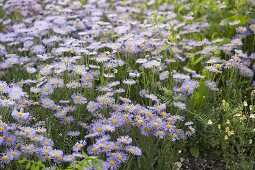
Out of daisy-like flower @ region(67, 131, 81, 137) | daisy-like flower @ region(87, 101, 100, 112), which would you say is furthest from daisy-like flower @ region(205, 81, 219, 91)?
daisy-like flower @ region(67, 131, 81, 137)

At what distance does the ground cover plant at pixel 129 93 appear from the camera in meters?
2.68

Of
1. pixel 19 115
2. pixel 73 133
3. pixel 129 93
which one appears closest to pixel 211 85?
pixel 129 93

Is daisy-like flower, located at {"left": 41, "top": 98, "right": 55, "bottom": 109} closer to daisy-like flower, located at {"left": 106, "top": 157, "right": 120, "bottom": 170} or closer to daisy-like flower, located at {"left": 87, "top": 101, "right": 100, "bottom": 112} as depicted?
daisy-like flower, located at {"left": 87, "top": 101, "right": 100, "bottom": 112}

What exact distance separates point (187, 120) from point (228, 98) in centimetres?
39

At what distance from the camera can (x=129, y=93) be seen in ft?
10.3

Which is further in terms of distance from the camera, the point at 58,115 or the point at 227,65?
the point at 227,65

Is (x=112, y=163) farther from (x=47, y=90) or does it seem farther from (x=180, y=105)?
(x=47, y=90)

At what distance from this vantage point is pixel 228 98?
10.9ft

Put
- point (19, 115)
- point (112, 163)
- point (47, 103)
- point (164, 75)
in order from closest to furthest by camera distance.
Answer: point (112, 163), point (19, 115), point (47, 103), point (164, 75)

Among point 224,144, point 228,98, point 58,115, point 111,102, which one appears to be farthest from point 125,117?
point 228,98

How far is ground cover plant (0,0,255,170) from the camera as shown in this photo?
2.68 metres

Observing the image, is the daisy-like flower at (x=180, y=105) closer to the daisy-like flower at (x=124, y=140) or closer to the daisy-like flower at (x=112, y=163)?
the daisy-like flower at (x=124, y=140)

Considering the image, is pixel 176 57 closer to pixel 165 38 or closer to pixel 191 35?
pixel 165 38

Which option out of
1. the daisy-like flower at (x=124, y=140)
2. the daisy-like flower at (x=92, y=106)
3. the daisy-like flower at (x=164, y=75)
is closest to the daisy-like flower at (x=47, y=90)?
the daisy-like flower at (x=92, y=106)
